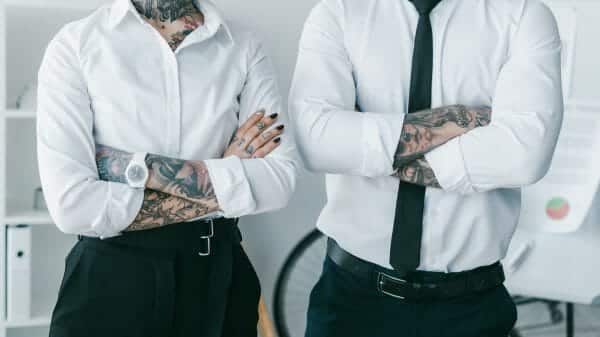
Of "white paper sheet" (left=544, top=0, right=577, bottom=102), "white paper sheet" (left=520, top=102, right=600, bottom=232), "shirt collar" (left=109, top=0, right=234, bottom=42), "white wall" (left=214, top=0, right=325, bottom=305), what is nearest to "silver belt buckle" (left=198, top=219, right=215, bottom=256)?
"shirt collar" (left=109, top=0, right=234, bottom=42)

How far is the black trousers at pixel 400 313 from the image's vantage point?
5.68 ft

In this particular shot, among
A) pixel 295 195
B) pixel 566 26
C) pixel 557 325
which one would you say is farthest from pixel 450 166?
pixel 557 325

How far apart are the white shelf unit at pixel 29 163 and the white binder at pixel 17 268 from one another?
0.9 inches

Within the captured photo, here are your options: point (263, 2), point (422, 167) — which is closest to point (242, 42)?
point (422, 167)

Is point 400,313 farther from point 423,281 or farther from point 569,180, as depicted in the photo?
point 569,180

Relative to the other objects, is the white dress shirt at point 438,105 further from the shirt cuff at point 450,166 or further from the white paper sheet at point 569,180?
the white paper sheet at point 569,180

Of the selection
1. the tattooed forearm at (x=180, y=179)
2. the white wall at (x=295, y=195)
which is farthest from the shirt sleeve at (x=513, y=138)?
the white wall at (x=295, y=195)

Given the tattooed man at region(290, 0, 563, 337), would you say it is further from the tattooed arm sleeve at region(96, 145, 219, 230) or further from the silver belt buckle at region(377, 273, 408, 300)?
the tattooed arm sleeve at region(96, 145, 219, 230)

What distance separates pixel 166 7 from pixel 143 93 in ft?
0.76

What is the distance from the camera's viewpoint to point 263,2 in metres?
3.12

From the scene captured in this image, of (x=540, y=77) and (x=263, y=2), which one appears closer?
(x=540, y=77)

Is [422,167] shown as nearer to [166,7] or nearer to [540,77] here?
[540,77]

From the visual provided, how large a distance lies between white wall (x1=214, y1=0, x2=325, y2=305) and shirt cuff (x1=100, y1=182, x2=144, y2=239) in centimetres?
158

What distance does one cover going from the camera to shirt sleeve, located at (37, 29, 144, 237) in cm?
157
